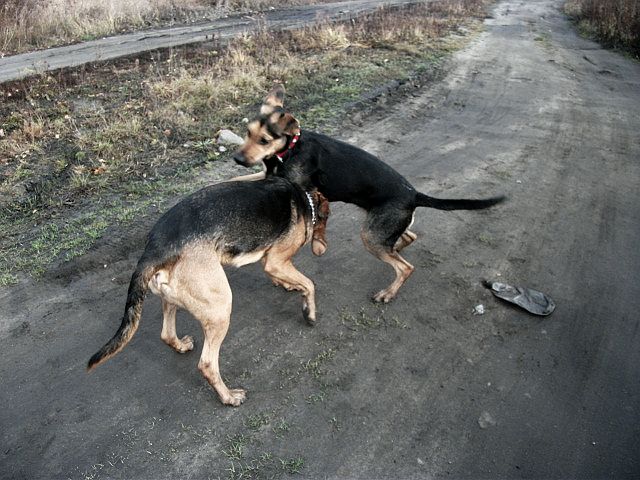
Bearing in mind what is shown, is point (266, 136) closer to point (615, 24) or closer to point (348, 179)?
point (348, 179)

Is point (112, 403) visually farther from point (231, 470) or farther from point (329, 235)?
point (329, 235)

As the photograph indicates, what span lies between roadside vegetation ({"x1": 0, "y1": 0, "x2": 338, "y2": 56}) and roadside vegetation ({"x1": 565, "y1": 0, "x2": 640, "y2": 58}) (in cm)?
1528

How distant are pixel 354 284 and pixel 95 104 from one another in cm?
688

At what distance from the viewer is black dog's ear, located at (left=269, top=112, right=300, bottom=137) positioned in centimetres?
485

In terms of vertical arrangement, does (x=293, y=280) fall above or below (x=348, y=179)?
below

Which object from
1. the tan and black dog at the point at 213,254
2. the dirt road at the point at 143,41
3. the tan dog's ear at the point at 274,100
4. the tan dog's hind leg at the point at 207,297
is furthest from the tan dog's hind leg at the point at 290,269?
the dirt road at the point at 143,41

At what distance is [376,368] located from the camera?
390cm

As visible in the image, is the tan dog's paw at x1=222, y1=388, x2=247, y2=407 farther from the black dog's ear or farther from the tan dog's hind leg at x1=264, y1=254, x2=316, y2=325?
the black dog's ear

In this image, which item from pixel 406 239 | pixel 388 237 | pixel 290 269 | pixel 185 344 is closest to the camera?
pixel 185 344

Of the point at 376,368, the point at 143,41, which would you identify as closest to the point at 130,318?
the point at 376,368

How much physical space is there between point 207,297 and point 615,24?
18683 mm

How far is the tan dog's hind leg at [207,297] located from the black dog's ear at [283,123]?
190cm

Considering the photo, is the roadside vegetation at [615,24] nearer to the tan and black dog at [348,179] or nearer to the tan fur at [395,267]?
the tan and black dog at [348,179]

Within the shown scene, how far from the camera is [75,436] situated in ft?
10.7
